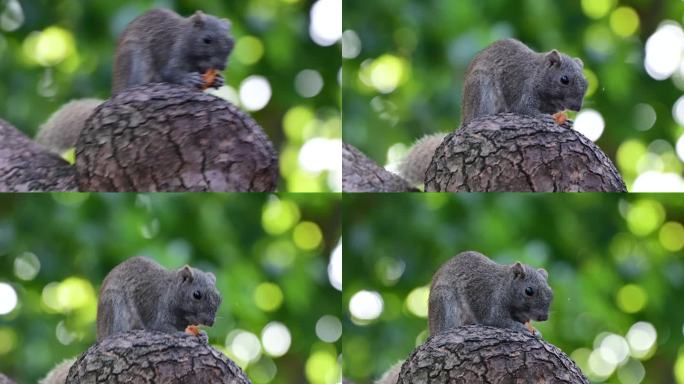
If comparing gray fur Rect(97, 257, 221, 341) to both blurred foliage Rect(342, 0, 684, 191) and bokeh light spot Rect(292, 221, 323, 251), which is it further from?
blurred foliage Rect(342, 0, 684, 191)

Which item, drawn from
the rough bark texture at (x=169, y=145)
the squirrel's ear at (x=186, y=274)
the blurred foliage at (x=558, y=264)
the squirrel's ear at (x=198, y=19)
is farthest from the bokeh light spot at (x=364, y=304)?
the squirrel's ear at (x=198, y=19)

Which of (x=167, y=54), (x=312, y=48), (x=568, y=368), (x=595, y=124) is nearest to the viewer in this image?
(x=568, y=368)

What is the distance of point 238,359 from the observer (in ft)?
9.00

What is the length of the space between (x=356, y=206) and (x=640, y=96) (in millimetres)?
772

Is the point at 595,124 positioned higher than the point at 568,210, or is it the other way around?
the point at 595,124

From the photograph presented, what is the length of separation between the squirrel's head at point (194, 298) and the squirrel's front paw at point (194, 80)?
41 cm

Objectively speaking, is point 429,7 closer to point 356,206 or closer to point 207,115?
point 356,206

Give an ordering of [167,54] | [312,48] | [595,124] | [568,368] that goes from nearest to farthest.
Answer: [568,368] → [167,54] → [595,124] → [312,48]

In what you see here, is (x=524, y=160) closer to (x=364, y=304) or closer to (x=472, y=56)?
(x=472, y=56)

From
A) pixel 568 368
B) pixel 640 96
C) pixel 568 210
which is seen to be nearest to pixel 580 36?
pixel 640 96

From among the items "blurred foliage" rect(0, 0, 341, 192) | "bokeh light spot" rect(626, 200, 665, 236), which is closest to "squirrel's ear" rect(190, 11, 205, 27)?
"blurred foliage" rect(0, 0, 341, 192)

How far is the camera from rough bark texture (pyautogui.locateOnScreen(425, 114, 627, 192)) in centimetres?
231

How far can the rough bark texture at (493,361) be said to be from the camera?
212 cm

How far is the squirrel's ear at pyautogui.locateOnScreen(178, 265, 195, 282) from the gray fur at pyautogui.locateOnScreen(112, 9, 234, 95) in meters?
0.41
